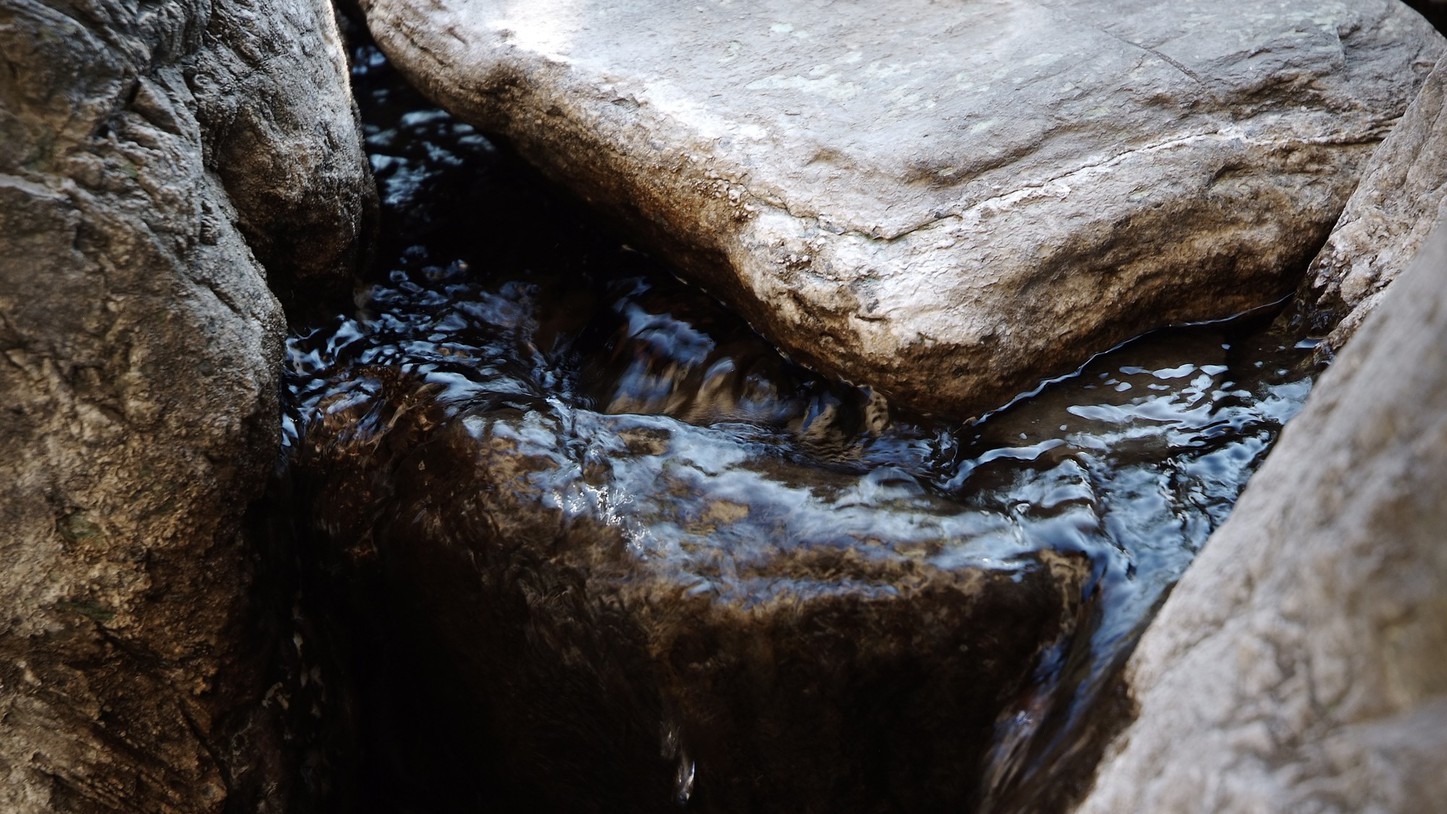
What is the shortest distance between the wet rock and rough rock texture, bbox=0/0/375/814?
358mm

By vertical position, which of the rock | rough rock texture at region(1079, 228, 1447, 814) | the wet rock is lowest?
the wet rock

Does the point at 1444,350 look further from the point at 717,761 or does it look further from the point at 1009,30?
the point at 1009,30

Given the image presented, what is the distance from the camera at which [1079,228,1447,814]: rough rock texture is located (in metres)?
1.04

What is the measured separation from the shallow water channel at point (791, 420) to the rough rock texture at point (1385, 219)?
13 cm

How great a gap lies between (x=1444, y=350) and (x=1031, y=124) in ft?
5.75

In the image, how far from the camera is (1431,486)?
104cm

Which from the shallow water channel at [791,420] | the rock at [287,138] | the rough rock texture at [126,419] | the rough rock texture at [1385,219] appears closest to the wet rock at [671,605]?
the shallow water channel at [791,420]

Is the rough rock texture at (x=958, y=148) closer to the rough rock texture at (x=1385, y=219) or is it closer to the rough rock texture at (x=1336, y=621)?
the rough rock texture at (x=1385, y=219)

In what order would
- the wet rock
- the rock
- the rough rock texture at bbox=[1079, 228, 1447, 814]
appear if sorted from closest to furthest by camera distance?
the rough rock texture at bbox=[1079, 228, 1447, 814]
the wet rock
the rock

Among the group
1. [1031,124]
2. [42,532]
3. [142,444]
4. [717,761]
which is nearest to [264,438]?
[142,444]

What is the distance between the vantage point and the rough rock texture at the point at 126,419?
1.83m

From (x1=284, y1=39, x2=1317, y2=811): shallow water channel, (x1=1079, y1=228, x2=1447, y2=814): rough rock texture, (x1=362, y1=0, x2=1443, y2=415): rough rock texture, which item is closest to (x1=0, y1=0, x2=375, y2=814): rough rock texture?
(x1=284, y1=39, x2=1317, y2=811): shallow water channel

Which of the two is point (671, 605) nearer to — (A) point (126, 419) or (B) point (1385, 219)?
(A) point (126, 419)

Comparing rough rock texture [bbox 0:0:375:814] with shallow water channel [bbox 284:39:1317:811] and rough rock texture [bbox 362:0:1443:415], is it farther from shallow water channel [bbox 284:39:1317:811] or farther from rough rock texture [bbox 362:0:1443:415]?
rough rock texture [bbox 362:0:1443:415]
